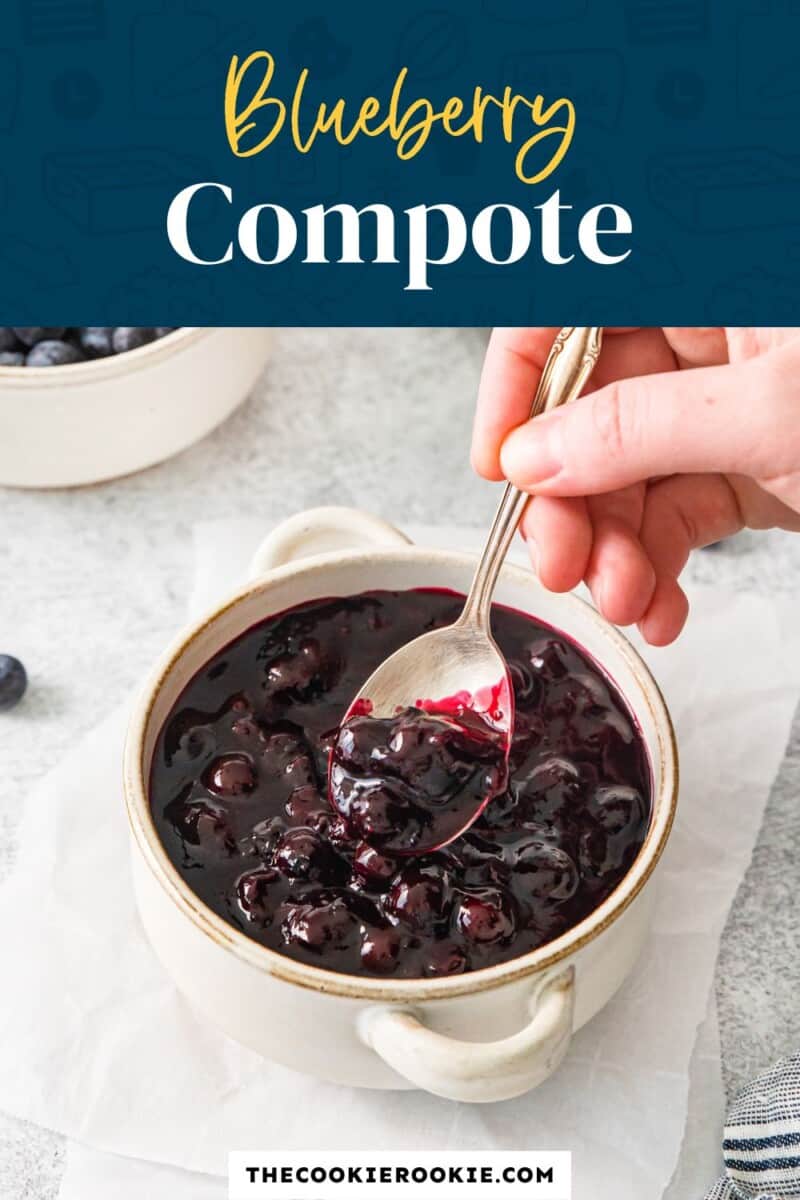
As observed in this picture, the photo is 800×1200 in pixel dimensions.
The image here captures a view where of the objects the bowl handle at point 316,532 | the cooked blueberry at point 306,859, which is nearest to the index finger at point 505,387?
the bowl handle at point 316,532

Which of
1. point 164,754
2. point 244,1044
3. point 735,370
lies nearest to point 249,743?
point 164,754

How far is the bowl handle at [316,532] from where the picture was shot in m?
1.20

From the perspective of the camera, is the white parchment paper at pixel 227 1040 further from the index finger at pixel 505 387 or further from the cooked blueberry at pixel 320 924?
the index finger at pixel 505 387

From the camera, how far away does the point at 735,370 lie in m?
1.00

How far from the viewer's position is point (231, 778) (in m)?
1.02

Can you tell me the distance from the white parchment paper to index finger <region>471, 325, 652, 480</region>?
34 cm

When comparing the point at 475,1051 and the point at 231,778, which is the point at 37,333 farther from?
the point at 475,1051

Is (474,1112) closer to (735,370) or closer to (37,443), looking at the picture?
(735,370)

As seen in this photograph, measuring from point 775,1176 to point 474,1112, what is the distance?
22 centimetres

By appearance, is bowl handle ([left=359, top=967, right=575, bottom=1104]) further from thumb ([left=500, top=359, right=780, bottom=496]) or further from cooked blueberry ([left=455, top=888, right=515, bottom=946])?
thumb ([left=500, top=359, right=780, bottom=496])

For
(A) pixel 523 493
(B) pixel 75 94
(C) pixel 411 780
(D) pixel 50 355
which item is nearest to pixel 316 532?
(A) pixel 523 493

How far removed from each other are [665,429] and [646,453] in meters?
0.02

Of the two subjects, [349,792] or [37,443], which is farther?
[37,443]

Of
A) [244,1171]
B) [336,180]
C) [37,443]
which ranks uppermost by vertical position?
[336,180]
